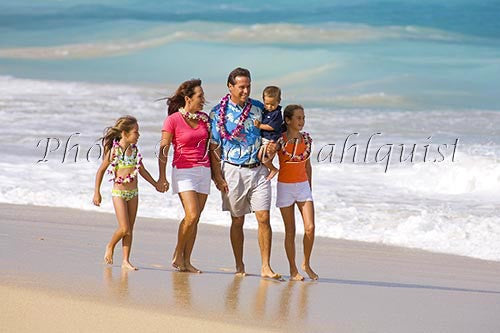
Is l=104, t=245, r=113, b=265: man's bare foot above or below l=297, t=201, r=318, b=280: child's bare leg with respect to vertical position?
below

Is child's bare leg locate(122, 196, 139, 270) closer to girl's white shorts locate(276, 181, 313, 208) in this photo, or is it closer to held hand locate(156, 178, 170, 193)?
held hand locate(156, 178, 170, 193)

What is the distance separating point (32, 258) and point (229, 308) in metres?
1.86

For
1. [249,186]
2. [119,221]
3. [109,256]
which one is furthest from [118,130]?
[249,186]

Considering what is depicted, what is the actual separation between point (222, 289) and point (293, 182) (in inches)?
42.0

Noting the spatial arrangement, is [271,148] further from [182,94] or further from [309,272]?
[309,272]

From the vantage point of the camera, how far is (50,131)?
1833 cm

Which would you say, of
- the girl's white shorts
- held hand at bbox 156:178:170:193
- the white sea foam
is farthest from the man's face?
the white sea foam

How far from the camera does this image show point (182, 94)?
296 inches

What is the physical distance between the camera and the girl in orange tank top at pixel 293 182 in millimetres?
7422

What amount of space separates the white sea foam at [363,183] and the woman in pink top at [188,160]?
257cm

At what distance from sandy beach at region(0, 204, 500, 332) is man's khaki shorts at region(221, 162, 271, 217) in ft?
1.63

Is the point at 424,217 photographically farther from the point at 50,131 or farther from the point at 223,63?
the point at 223,63

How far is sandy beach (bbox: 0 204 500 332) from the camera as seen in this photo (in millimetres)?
5758

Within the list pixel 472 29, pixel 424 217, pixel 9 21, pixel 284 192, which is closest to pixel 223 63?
pixel 472 29
